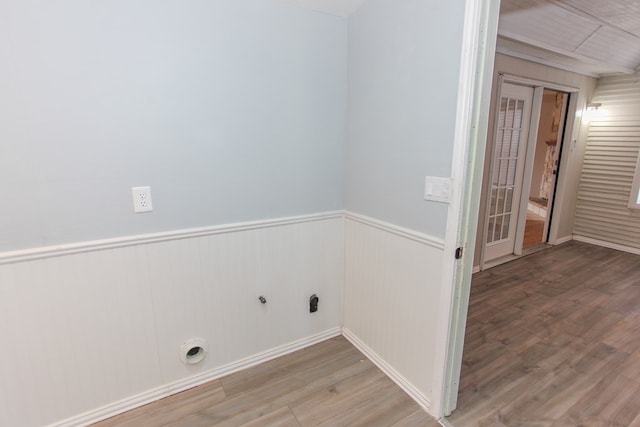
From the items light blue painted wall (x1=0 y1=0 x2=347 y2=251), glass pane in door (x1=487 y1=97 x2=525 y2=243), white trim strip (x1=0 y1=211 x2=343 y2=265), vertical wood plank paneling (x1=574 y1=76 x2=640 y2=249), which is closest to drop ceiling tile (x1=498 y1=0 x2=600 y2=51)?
glass pane in door (x1=487 y1=97 x2=525 y2=243)

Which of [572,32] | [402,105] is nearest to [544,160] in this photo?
[572,32]

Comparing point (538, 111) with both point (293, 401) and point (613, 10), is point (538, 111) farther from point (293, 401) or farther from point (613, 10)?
point (293, 401)

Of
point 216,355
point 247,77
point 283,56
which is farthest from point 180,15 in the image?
point 216,355

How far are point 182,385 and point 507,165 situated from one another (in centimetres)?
380

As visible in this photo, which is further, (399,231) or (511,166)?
(511,166)

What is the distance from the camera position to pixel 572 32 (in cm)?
283

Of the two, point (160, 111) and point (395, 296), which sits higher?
point (160, 111)

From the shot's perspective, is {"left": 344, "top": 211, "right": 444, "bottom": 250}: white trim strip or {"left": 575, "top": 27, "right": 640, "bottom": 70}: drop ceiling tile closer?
{"left": 344, "top": 211, "right": 444, "bottom": 250}: white trim strip

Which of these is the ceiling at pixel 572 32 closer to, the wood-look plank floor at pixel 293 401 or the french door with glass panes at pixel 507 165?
the french door with glass panes at pixel 507 165

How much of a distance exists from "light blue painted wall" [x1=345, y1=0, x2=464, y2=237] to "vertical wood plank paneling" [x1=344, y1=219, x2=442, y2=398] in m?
0.16

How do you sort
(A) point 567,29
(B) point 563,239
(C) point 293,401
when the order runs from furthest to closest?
(B) point 563,239, (A) point 567,29, (C) point 293,401

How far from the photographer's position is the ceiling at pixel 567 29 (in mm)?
2371

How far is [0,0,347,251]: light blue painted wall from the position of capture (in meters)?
1.28

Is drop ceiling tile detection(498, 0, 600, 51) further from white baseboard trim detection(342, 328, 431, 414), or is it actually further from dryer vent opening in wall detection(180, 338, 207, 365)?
dryer vent opening in wall detection(180, 338, 207, 365)
